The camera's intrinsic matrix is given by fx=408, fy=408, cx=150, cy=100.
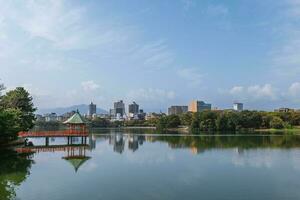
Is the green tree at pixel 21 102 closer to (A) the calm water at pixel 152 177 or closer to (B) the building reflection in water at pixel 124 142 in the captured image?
(B) the building reflection in water at pixel 124 142

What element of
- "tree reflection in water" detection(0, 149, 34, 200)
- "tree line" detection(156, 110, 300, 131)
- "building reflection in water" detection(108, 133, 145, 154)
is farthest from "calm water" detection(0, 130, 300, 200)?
"tree line" detection(156, 110, 300, 131)

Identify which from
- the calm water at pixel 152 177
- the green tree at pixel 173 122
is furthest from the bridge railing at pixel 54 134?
the green tree at pixel 173 122

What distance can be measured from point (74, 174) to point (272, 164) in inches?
586

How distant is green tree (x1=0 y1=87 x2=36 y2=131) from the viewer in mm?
51475

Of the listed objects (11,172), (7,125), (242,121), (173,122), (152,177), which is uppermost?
(242,121)

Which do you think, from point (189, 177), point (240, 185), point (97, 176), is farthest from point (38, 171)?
point (240, 185)

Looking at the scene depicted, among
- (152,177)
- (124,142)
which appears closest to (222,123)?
(124,142)

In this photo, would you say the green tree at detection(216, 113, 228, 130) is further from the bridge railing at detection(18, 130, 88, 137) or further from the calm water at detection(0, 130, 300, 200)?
the calm water at detection(0, 130, 300, 200)

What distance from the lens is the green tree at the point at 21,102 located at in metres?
51.5

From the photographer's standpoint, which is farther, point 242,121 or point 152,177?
point 242,121

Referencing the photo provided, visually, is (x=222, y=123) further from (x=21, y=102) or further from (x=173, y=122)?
(x=21, y=102)

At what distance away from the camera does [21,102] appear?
172ft

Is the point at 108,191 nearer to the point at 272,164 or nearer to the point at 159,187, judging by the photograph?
the point at 159,187

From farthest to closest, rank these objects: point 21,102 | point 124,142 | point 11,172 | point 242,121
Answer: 1. point 242,121
2. point 124,142
3. point 21,102
4. point 11,172
